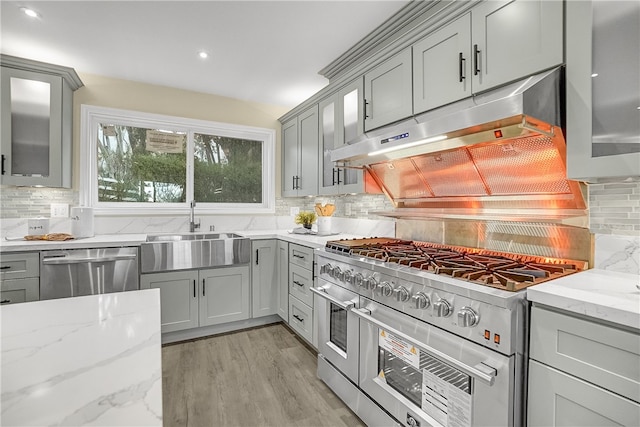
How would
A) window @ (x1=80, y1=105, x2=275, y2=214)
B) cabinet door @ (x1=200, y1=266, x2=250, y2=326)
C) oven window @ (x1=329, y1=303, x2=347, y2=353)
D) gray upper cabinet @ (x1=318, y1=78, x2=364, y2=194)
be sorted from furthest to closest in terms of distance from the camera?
window @ (x1=80, y1=105, x2=275, y2=214), cabinet door @ (x1=200, y1=266, x2=250, y2=326), gray upper cabinet @ (x1=318, y1=78, x2=364, y2=194), oven window @ (x1=329, y1=303, x2=347, y2=353)

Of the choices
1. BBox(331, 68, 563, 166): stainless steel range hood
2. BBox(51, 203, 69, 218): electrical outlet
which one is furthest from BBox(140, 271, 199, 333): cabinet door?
BBox(331, 68, 563, 166): stainless steel range hood

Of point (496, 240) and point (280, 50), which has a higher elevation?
point (280, 50)

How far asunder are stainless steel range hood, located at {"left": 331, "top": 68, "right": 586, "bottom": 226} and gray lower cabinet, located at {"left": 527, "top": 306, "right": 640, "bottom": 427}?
0.66 metres

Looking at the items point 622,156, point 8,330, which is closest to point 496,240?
point 622,156

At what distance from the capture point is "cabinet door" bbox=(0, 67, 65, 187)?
253 centimetres

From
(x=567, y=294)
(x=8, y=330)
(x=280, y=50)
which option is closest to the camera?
(x=8, y=330)

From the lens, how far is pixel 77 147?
3029 millimetres

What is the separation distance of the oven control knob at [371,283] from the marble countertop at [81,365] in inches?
41.5

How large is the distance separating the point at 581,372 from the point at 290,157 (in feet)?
10.5

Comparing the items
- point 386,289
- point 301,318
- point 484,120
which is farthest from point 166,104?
point 484,120

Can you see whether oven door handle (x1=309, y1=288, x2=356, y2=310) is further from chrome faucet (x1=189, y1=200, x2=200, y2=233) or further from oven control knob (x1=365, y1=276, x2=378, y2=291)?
chrome faucet (x1=189, y1=200, x2=200, y2=233)

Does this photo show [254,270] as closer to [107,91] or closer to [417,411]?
[417,411]

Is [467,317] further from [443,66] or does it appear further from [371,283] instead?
[443,66]

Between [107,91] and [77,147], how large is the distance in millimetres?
626
